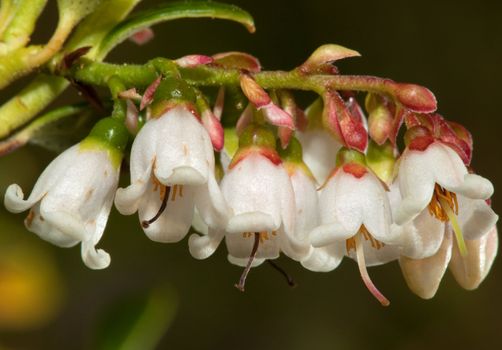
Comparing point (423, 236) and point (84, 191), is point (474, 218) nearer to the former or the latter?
point (423, 236)

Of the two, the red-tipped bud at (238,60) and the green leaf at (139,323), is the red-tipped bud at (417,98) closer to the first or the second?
the red-tipped bud at (238,60)

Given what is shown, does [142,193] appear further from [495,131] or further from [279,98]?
[495,131]

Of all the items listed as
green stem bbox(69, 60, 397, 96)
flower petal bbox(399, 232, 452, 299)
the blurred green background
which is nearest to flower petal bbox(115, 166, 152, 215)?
green stem bbox(69, 60, 397, 96)

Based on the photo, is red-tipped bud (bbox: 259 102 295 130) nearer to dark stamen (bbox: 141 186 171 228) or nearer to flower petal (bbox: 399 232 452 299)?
dark stamen (bbox: 141 186 171 228)

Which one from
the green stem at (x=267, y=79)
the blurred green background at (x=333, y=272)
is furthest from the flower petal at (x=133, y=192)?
the blurred green background at (x=333, y=272)

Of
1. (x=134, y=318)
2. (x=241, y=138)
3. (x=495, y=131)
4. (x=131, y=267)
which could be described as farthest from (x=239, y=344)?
(x=241, y=138)
